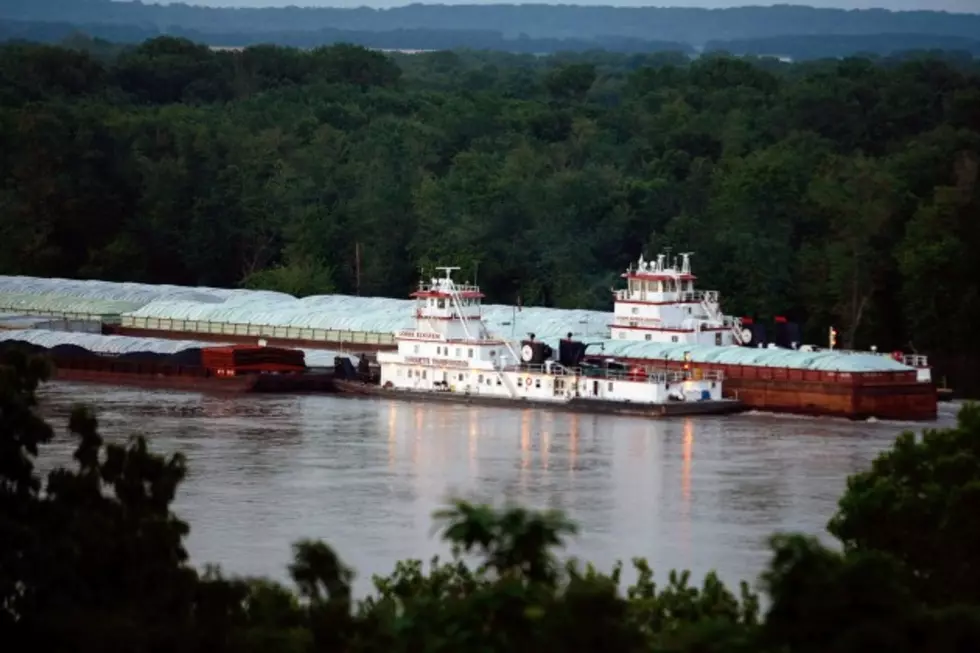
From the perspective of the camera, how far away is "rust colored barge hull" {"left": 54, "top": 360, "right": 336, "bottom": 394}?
2379 inches

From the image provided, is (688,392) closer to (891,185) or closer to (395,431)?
(395,431)

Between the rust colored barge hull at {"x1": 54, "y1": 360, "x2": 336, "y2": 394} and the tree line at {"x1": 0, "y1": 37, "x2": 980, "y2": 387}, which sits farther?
the tree line at {"x1": 0, "y1": 37, "x2": 980, "y2": 387}

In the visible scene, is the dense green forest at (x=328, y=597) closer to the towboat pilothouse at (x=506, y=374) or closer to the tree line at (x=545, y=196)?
the towboat pilothouse at (x=506, y=374)

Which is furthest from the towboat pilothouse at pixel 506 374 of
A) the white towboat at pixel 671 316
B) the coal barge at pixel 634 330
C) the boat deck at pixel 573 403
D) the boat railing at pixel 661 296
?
the boat railing at pixel 661 296

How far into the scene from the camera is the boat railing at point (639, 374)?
57375 mm

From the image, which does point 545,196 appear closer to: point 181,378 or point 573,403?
point 181,378

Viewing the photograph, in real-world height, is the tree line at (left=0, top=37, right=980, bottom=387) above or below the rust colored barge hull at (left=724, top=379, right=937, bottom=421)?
above

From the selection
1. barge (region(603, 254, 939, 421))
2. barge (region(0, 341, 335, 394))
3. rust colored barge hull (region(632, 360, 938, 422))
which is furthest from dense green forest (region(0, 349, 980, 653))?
barge (region(0, 341, 335, 394))

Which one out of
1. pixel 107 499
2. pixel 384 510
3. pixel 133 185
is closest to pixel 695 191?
pixel 133 185

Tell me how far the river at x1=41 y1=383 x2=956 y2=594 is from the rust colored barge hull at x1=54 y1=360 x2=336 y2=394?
3.23 ft

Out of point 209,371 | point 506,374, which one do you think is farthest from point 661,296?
point 209,371

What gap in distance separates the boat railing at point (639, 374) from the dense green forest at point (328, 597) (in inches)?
1296

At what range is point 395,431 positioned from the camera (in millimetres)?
52281

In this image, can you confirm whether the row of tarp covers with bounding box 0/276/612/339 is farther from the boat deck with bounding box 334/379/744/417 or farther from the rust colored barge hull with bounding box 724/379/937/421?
the rust colored barge hull with bounding box 724/379/937/421
